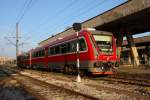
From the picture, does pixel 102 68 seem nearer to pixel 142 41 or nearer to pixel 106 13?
pixel 106 13

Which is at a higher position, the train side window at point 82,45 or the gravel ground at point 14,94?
the train side window at point 82,45

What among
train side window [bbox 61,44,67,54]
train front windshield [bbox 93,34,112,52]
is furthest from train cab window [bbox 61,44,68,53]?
train front windshield [bbox 93,34,112,52]

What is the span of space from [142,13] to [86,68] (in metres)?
9.70

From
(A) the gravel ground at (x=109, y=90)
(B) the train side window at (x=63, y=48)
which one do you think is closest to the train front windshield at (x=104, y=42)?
(A) the gravel ground at (x=109, y=90)

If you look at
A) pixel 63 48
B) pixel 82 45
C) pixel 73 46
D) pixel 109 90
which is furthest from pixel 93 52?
pixel 109 90

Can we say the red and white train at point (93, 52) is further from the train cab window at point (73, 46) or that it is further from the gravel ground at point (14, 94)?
the gravel ground at point (14, 94)

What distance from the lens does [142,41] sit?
54.1 metres

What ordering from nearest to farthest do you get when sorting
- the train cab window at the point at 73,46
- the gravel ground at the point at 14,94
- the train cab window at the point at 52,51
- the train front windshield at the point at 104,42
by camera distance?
the gravel ground at the point at 14,94 → the train front windshield at the point at 104,42 → the train cab window at the point at 73,46 → the train cab window at the point at 52,51

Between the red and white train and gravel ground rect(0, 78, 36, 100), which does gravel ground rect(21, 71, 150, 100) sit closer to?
gravel ground rect(0, 78, 36, 100)

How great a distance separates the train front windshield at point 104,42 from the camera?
18394mm

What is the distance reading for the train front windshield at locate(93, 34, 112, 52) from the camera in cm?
1839

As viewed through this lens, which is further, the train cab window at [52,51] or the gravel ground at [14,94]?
the train cab window at [52,51]

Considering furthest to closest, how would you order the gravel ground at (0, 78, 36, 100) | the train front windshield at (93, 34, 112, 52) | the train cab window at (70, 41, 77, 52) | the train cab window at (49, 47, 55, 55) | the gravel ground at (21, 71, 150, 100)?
the train cab window at (49, 47, 55, 55)
the train cab window at (70, 41, 77, 52)
the train front windshield at (93, 34, 112, 52)
the gravel ground at (0, 78, 36, 100)
the gravel ground at (21, 71, 150, 100)

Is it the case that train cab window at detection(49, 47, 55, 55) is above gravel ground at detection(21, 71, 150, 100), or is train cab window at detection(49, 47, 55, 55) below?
above
